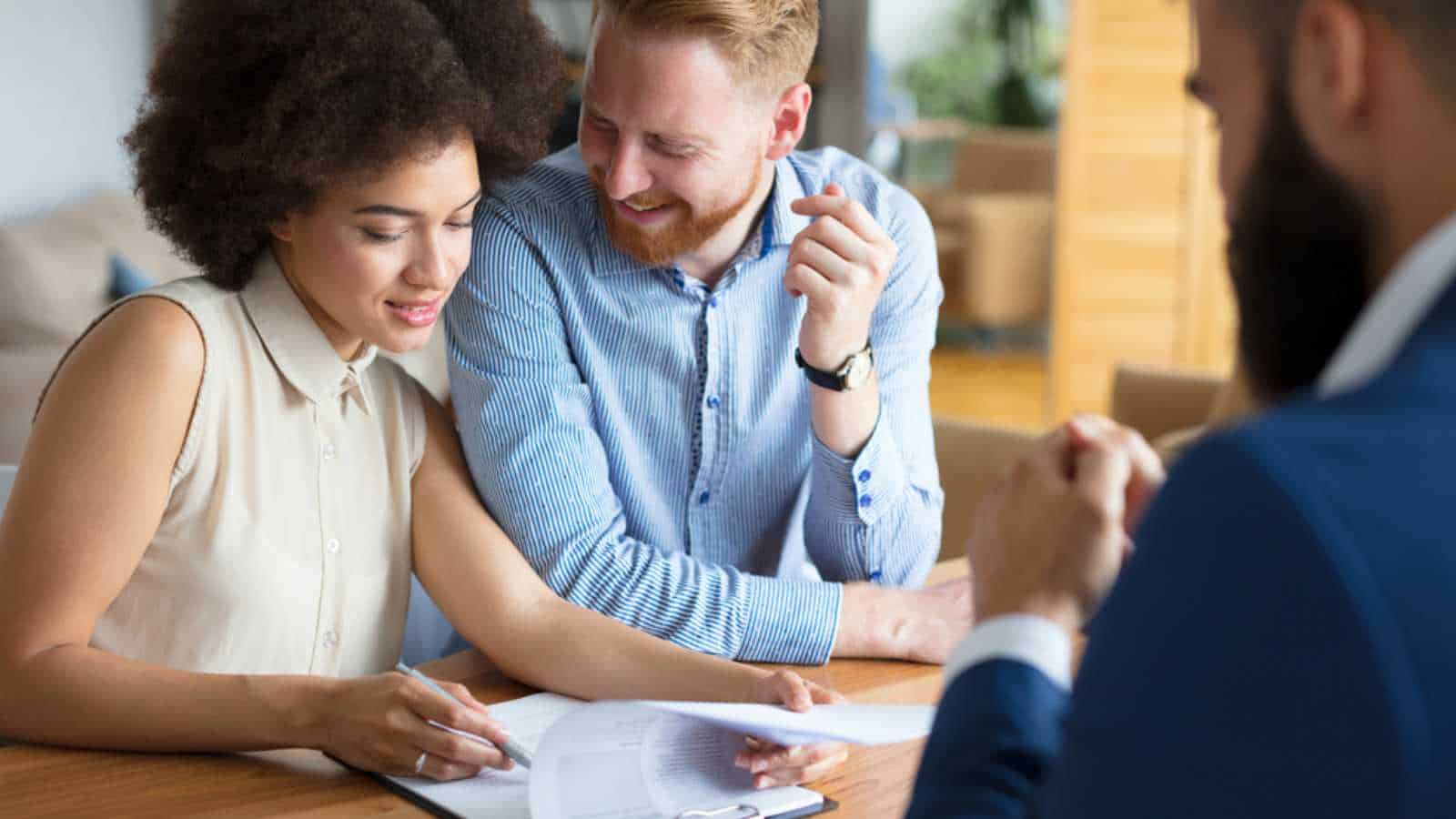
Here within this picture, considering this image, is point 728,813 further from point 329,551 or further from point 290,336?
point 290,336

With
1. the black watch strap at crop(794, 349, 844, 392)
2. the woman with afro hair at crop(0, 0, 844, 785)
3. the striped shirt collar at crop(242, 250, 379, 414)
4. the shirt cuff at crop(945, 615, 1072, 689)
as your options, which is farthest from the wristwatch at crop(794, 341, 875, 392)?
the shirt cuff at crop(945, 615, 1072, 689)

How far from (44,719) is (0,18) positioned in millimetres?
3391

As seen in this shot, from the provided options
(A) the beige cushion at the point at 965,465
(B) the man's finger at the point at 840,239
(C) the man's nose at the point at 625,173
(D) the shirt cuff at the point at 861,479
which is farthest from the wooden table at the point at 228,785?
(A) the beige cushion at the point at 965,465

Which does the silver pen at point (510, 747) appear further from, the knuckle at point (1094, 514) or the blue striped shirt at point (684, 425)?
the knuckle at point (1094, 514)

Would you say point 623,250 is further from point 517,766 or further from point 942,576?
point 517,766

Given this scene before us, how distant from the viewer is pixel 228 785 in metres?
1.19

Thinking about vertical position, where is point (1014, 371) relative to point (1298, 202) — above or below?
below

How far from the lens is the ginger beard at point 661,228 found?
5.50 ft

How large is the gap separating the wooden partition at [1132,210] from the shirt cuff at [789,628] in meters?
4.29

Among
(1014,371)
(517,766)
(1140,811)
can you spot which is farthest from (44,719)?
(1014,371)

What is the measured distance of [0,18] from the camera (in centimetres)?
410

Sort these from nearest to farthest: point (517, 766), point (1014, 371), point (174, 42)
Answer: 1. point (517, 766)
2. point (174, 42)
3. point (1014, 371)

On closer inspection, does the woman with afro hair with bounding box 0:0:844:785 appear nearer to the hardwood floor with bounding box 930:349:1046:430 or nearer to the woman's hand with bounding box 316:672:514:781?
the woman's hand with bounding box 316:672:514:781

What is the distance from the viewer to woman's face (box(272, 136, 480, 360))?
142cm
